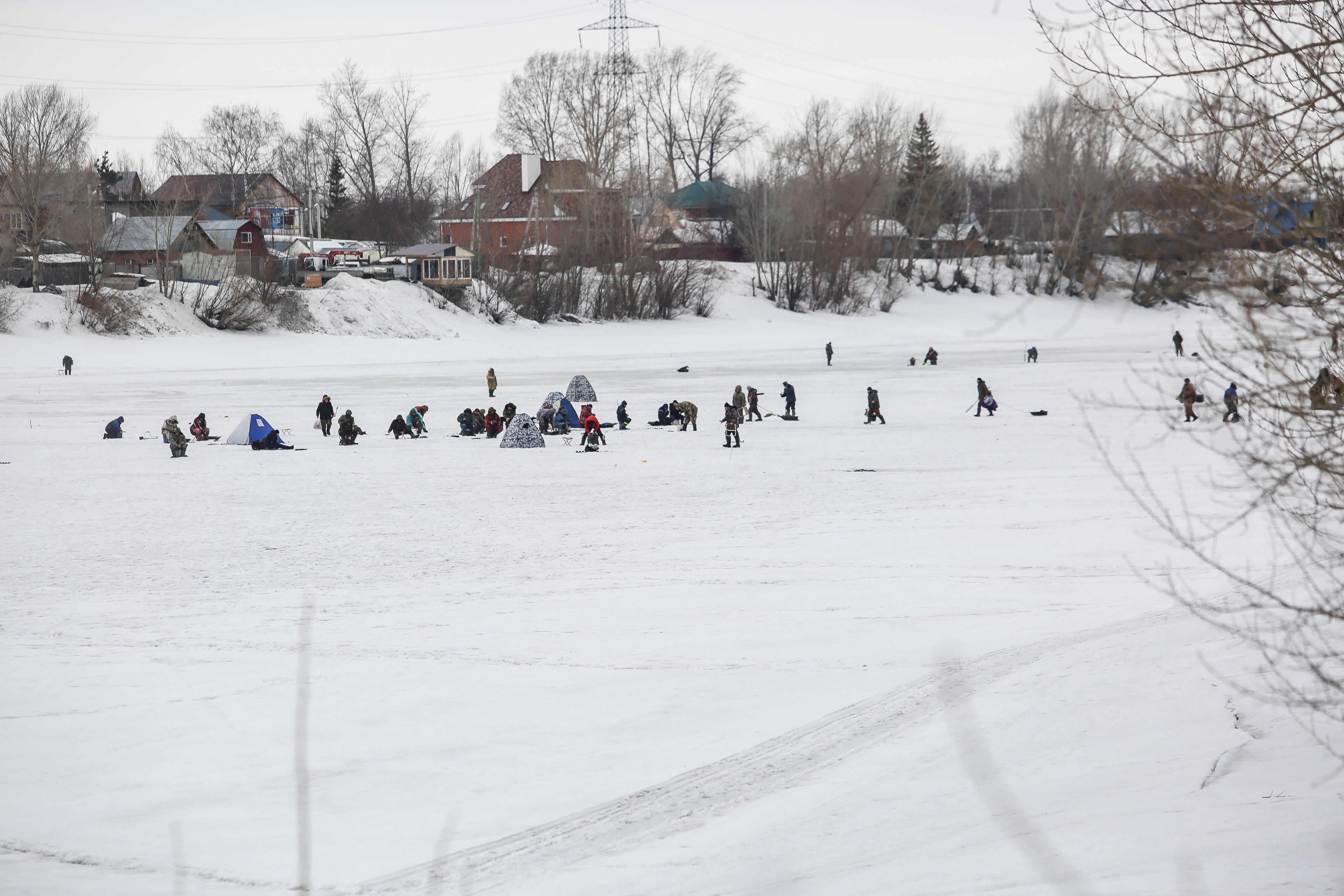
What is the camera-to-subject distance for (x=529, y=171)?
8262 cm

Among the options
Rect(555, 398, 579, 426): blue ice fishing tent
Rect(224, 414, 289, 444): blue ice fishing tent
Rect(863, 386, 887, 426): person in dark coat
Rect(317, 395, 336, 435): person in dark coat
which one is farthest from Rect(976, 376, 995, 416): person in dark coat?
Rect(224, 414, 289, 444): blue ice fishing tent

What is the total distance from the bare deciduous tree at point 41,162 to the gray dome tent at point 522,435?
40.9 meters

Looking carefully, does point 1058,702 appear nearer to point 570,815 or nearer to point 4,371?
point 570,815

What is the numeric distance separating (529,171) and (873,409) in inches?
2379

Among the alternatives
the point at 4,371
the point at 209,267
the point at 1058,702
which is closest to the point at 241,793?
the point at 1058,702

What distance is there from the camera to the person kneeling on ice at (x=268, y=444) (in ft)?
79.8

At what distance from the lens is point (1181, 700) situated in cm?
855

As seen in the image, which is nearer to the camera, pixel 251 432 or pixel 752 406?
pixel 251 432

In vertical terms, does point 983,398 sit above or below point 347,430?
above

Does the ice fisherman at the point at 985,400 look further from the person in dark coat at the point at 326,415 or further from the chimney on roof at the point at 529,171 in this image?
the chimney on roof at the point at 529,171

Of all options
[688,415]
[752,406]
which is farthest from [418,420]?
[752,406]

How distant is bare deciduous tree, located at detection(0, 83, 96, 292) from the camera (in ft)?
191

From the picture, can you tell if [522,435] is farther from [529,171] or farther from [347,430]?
[529,171]

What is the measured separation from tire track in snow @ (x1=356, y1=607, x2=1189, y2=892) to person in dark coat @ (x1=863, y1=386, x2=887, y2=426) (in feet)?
57.8
